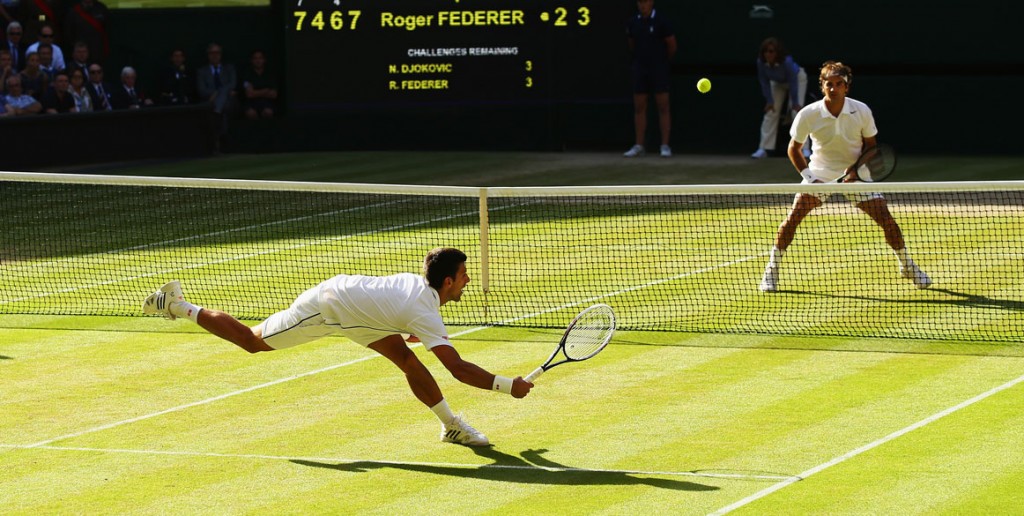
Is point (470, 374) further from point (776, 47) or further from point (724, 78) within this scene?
point (724, 78)

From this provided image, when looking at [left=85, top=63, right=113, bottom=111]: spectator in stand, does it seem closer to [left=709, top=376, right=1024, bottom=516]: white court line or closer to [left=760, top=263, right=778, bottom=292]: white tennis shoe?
[left=760, top=263, right=778, bottom=292]: white tennis shoe

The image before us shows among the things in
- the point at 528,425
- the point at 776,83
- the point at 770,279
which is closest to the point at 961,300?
the point at 770,279

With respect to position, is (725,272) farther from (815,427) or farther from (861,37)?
(861,37)

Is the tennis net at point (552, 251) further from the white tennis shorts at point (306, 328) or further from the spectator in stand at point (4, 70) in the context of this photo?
the white tennis shorts at point (306, 328)

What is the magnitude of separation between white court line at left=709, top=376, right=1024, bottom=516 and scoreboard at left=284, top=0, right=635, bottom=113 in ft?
48.5

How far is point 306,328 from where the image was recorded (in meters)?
9.28

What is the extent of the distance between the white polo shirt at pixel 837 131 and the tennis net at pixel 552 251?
0.99 meters

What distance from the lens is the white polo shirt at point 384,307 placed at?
28.6 feet

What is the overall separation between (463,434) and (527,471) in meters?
0.62

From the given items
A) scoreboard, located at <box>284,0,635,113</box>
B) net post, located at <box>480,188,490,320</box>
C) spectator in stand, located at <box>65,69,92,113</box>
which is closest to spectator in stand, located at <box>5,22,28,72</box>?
spectator in stand, located at <box>65,69,92,113</box>

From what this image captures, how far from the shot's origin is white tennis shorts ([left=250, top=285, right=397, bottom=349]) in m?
9.13

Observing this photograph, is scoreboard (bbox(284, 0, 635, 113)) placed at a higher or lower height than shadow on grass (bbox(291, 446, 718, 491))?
higher

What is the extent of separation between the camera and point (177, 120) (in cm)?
2556

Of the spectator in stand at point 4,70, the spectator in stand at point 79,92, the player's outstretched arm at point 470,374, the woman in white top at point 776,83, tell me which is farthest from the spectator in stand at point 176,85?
the player's outstretched arm at point 470,374
